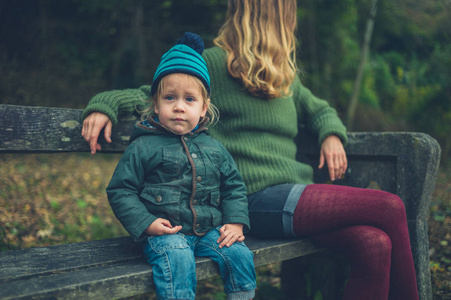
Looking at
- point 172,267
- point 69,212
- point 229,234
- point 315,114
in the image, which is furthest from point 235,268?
point 69,212

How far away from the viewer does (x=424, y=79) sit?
276 inches

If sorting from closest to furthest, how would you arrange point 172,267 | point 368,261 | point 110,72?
point 172,267
point 368,261
point 110,72

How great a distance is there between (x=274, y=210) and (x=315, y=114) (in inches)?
31.4

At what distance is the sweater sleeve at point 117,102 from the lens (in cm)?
190

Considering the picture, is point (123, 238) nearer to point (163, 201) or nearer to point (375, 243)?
point (163, 201)

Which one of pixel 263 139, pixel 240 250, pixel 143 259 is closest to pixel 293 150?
pixel 263 139

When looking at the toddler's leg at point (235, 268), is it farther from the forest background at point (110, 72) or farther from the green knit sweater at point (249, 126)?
the forest background at point (110, 72)

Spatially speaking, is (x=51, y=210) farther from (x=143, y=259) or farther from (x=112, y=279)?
(x=112, y=279)

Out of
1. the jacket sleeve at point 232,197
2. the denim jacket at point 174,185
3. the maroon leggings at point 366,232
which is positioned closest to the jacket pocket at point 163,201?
the denim jacket at point 174,185

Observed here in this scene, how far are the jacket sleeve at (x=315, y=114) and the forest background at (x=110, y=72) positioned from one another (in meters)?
0.17

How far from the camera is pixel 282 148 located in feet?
7.43

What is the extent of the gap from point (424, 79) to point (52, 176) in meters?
5.96

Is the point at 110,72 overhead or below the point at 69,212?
overhead

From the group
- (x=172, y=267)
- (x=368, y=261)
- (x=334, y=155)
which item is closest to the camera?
(x=172, y=267)
